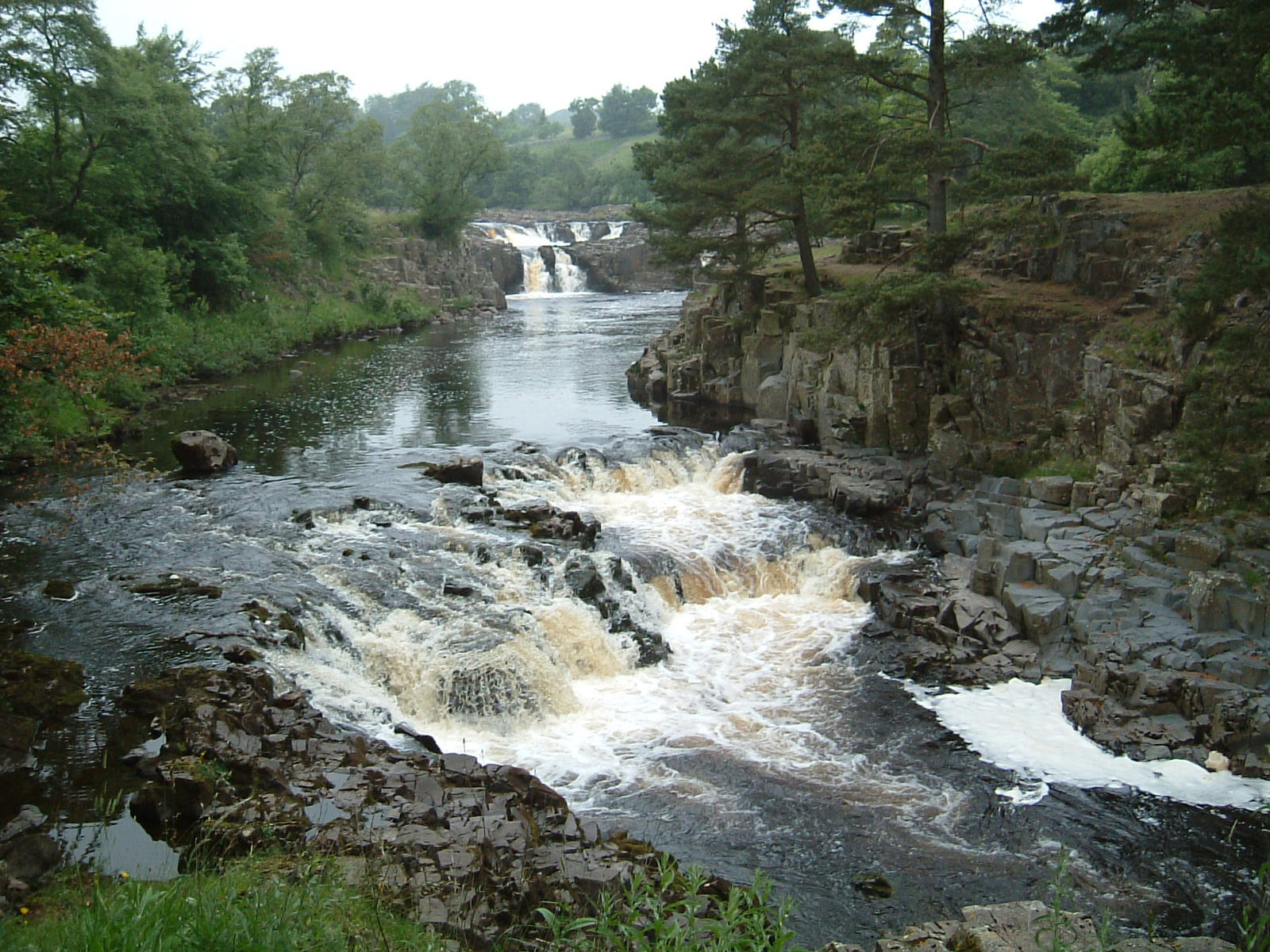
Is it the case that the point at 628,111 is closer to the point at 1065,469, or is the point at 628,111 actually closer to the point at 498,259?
the point at 498,259

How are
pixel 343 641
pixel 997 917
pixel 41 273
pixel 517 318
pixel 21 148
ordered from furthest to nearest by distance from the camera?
pixel 517 318
pixel 21 148
pixel 41 273
pixel 343 641
pixel 997 917

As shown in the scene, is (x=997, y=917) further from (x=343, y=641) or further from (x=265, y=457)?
(x=265, y=457)

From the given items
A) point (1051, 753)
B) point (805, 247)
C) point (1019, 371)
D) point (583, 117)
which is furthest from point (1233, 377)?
point (583, 117)

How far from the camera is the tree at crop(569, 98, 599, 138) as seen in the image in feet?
451

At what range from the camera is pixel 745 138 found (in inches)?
1143

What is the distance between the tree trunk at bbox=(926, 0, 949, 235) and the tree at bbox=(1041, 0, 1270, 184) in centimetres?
362

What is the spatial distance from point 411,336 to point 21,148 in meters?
21.1

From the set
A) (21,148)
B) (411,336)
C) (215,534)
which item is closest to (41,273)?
(215,534)

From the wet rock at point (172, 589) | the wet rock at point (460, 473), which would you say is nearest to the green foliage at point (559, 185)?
the wet rock at point (460, 473)

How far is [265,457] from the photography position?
966 inches

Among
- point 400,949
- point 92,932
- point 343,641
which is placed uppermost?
point 92,932

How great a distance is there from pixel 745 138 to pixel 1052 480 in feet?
49.7

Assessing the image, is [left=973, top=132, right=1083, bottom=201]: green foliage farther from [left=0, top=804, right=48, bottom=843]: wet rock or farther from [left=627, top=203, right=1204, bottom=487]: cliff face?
[left=0, top=804, right=48, bottom=843]: wet rock

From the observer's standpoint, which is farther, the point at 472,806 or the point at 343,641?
the point at 343,641
